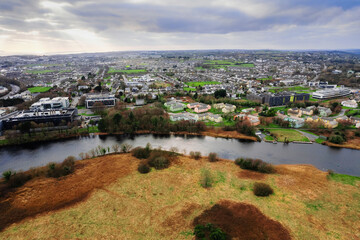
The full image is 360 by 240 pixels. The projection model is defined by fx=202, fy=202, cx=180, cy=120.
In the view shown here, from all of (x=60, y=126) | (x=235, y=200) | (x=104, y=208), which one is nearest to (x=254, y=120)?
(x=235, y=200)

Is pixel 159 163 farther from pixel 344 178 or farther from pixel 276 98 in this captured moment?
pixel 276 98

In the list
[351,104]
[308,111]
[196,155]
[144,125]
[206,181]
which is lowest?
[206,181]

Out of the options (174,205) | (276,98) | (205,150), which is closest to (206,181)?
(174,205)

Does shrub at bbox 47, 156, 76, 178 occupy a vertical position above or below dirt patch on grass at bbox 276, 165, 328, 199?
above

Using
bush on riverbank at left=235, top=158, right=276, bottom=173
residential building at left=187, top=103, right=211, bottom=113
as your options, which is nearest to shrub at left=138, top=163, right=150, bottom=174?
bush on riverbank at left=235, top=158, right=276, bottom=173

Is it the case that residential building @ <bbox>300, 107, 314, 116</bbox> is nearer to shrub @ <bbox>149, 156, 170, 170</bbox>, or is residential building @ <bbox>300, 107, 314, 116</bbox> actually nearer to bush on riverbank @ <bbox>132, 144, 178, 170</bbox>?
bush on riverbank @ <bbox>132, 144, 178, 170</bbox>

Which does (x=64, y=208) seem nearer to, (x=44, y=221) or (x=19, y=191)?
(x=44, y=221)
